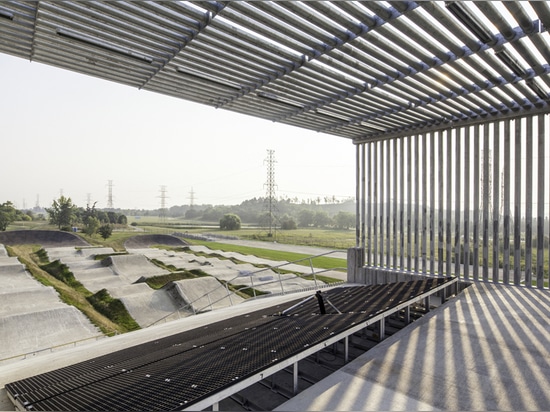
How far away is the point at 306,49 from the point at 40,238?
44743 millimetres

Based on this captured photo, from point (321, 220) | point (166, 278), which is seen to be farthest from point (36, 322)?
point (321, 220)

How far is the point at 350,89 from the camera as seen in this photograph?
7.89 m

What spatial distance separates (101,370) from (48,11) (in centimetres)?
508

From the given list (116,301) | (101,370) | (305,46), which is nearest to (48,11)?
(305,46)

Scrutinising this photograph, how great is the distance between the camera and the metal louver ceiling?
4.82 metres

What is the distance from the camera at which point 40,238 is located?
39.2 m

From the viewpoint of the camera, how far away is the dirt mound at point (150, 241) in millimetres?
44481

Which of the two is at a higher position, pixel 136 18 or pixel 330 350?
pixel 136 18

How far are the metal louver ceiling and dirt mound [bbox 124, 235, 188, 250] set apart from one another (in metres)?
40.6

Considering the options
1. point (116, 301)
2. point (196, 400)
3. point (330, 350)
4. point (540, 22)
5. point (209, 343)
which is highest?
point (540, 22)

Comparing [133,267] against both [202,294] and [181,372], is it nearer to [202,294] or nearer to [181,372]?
[202,294]

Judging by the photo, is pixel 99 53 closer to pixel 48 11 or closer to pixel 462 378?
pixel 48 11

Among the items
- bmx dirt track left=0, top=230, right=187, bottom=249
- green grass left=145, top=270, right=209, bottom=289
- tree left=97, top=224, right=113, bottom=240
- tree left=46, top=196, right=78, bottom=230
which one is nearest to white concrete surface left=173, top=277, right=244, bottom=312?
green grass left=145, top=270, right=209, bottom=289

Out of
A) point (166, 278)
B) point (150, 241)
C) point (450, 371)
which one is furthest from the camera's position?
point (150, 241)
